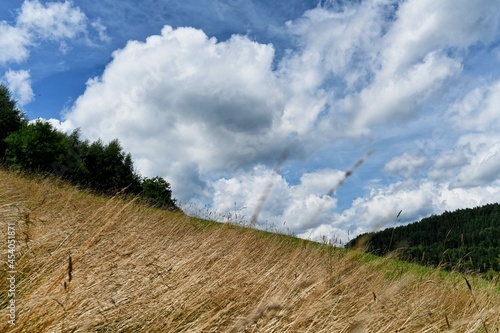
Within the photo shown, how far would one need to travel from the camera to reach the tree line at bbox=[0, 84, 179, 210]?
104 ft

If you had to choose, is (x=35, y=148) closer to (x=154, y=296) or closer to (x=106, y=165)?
(x=106, y=165)

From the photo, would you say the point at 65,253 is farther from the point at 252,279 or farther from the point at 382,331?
the point at 382,331

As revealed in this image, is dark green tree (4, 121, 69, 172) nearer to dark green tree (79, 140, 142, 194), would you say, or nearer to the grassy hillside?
dark green tree (79, 140, 142, 194)

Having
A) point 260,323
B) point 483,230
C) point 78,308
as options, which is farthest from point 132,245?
point 483,230

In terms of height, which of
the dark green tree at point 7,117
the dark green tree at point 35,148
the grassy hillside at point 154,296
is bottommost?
the grassy hillside at point 154,296

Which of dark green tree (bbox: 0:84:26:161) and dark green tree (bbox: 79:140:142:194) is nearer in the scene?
dark green tree (bbox: 0:84:26:161)

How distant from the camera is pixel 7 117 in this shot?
120 ft

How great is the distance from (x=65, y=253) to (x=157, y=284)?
0.91 meters

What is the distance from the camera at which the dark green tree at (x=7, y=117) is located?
3622cm

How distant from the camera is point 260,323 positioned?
8.67ft

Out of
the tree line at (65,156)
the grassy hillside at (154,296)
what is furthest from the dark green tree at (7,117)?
the grassy hillside at (154,296)

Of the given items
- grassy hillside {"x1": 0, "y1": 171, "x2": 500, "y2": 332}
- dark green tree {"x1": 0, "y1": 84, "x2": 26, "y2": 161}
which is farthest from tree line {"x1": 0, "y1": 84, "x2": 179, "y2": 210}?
grassy hillside {"x1": 0, "y1": 171, "x2": 500, "y2": 332}

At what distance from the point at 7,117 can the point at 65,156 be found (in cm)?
627

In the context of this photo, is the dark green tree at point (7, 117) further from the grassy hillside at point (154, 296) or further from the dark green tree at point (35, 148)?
the grassy hillside at point (154, 296)
